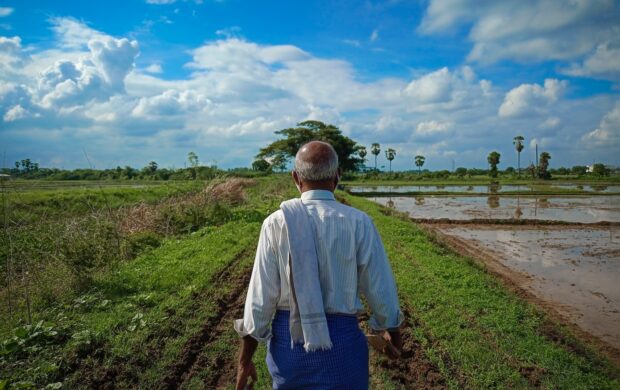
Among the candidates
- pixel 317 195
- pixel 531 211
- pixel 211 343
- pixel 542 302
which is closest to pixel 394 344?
pixel 317 195

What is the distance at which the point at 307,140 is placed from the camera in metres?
47.3

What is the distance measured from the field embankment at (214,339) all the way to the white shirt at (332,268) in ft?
7.68

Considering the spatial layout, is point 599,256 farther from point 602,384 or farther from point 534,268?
point 602,384

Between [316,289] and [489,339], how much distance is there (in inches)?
157

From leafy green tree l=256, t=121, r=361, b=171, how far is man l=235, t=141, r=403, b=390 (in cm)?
4257

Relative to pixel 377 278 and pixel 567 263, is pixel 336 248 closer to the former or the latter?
pixel 377 278

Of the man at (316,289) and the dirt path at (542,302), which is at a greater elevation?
the man at (316,289)

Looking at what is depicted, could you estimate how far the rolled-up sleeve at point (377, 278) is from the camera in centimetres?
203

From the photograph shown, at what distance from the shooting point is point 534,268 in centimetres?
1077

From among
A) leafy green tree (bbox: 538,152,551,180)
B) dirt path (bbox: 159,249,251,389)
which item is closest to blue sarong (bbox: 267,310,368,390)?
dirt path (bbox: 159,249,251,389)

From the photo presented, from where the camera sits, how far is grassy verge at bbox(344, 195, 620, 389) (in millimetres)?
4148

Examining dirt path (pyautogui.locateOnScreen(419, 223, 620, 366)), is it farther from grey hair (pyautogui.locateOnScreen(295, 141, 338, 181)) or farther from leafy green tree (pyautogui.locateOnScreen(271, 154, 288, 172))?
leafy green tree (pyautogui.locateOnScreen(271, 154, 288, 172))

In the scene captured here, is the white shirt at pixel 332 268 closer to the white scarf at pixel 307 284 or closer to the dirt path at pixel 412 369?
the white scarf at pixel 307 284

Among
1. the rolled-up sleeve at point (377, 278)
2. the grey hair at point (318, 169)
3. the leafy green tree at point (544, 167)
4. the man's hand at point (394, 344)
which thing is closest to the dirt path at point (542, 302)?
the man's hand at point (394, 344)
